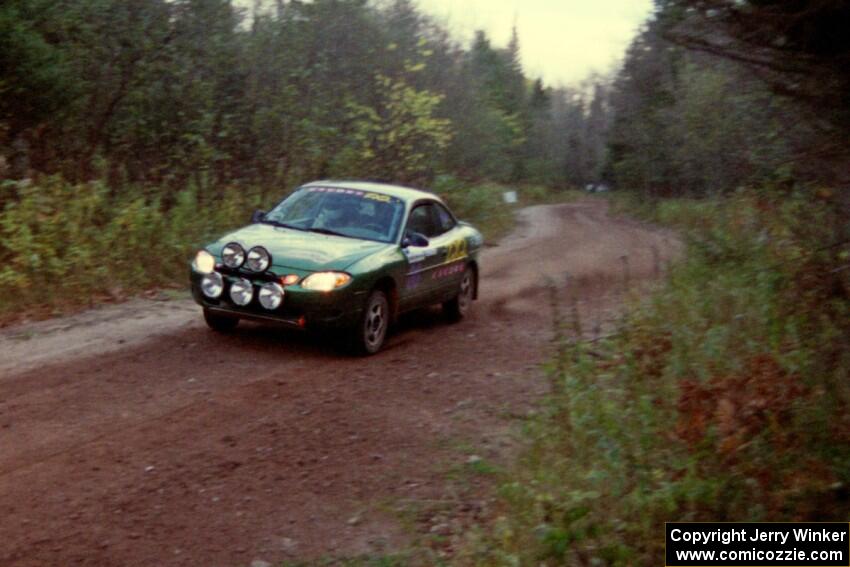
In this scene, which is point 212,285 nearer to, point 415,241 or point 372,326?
point 372,326

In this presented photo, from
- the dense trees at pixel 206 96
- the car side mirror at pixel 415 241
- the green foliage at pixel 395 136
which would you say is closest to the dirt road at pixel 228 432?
the car side mirror at pixel 415 241

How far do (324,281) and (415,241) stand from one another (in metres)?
1.46

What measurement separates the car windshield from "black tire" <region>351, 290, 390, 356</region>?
0.76 m

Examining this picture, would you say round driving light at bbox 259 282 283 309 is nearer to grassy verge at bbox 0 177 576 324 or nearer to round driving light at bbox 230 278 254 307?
round driving light at bbox 230 278 254 307

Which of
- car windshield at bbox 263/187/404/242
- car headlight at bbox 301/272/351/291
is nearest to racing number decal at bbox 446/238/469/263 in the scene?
car windshield at bbox 263/187/404/242

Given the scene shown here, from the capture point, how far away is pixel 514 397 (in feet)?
29.5

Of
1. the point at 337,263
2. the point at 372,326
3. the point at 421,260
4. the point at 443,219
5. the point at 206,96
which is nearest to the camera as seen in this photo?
the point at 337,263

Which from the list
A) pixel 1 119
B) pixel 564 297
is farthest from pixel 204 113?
pixel 564 297

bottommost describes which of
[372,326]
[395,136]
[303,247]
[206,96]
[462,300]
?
[462,300]

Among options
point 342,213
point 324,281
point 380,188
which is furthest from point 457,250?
point 324,281

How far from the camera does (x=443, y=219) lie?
12.6 meters

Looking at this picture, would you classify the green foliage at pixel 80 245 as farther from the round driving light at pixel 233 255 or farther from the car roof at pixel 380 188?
the car roof at pixel 380 188

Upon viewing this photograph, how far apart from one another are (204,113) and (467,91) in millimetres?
23835

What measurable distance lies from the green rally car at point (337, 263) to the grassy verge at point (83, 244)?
9.32 ft
